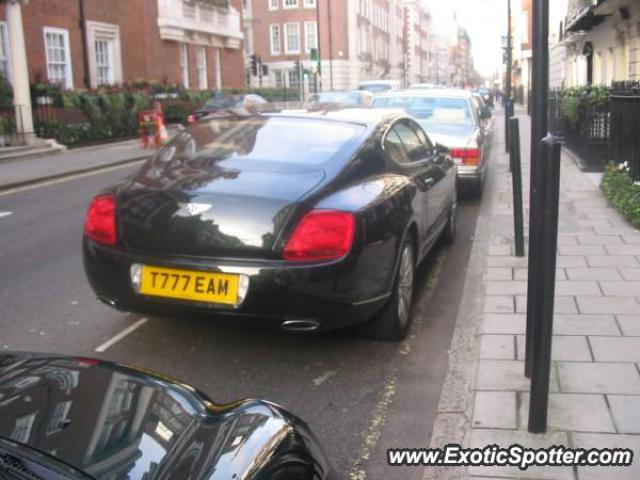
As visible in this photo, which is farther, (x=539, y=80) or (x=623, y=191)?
(x=623, y=191)

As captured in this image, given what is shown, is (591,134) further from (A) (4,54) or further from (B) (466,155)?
(A) (4,54)

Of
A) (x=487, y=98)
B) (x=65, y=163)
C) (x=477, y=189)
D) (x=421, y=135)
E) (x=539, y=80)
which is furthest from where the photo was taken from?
(x=487, y=98)

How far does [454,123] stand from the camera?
34.5ft

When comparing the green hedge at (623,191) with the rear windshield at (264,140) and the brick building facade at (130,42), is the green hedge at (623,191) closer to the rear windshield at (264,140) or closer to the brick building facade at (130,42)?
the rear windshield at (264,140)

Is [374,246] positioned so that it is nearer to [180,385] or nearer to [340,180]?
[340,180]

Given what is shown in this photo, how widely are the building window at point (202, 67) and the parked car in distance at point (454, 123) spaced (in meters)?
25.1

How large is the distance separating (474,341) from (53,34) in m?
23.5

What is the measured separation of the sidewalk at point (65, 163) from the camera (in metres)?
14.0

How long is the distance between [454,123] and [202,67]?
2701cm

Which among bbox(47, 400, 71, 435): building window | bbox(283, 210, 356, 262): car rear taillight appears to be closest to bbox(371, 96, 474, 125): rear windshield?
bbox(283, 210, 356, 262): car rear taillight

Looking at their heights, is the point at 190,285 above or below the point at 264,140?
below

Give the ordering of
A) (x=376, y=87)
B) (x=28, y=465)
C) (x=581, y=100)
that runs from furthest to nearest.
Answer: (x=376, y=87)
(x=581, y=100)
(x=28, y=465)

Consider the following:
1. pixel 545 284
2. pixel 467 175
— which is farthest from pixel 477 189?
pixel 545 284

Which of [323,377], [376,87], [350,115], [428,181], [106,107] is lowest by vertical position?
[323,377]
